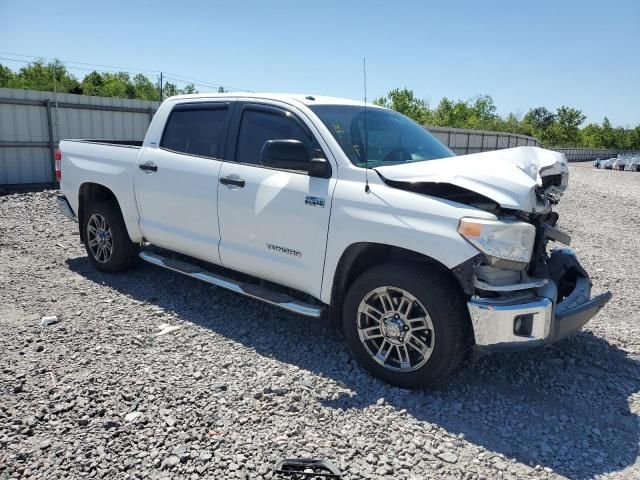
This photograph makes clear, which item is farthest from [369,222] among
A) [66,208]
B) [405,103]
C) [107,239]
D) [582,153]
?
[582,153]

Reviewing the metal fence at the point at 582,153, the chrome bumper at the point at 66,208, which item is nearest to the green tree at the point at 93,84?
the metal fence at the point at 582,153

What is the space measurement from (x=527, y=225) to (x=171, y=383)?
2590 mm

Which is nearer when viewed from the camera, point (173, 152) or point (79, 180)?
point (173, 152)

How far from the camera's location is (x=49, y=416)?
319 cm

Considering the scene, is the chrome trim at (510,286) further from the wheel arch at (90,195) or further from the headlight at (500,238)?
the wheel arch at (90,195)

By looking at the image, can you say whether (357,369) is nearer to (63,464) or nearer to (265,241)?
(265,241)

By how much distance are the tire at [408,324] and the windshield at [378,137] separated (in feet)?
3.12

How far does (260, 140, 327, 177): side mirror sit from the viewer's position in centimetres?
378

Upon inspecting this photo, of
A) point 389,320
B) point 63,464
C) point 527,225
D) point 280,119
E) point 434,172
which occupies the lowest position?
point 63,464

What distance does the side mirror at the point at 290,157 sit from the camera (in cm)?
378

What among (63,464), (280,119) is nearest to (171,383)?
(63,464)

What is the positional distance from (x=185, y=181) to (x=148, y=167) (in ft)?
1.98

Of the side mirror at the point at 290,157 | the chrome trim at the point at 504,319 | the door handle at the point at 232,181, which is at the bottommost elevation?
the chrome trim at the point at 504,319

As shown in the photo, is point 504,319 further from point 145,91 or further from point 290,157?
point 145,91
